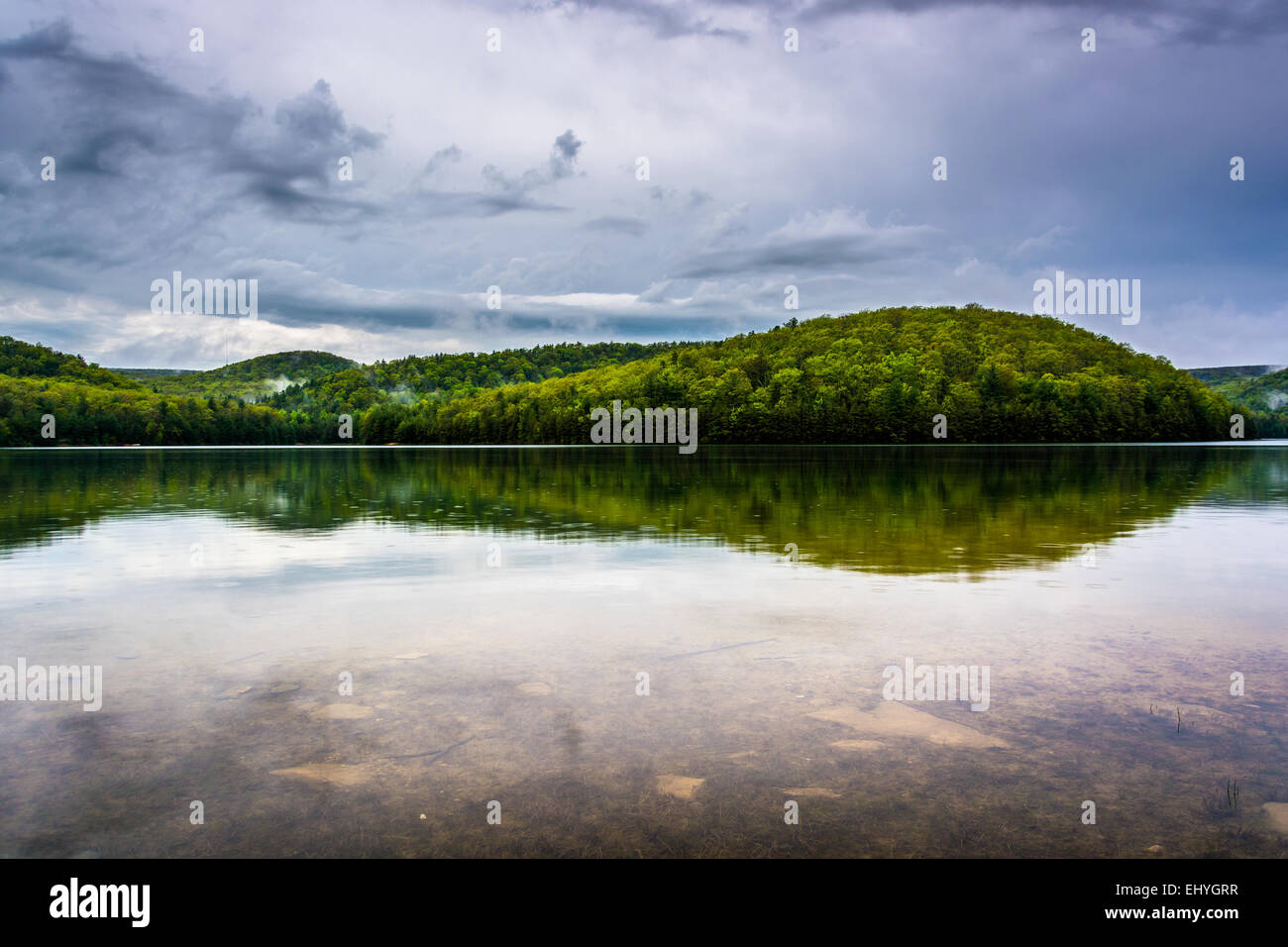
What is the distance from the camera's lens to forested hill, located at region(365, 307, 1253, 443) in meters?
154

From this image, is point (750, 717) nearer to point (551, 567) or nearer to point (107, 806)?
point (107, 806)

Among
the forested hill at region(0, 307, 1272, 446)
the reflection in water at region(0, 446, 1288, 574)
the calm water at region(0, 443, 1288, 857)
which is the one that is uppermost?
the forested hill at region(0, 307, 1272, 446)

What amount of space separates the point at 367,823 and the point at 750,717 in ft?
11.8

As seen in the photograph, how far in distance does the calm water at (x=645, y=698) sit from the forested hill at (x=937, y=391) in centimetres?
14029

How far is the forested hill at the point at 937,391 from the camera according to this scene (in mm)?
154250

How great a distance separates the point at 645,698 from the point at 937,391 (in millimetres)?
165149

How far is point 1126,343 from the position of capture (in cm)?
18850

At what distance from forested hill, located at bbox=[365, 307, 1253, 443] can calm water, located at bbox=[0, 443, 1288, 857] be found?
140292mm

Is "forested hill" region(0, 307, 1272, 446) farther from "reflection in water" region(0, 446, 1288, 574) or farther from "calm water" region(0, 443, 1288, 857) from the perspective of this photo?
"calm water" region(0, 443, 1288, 857)

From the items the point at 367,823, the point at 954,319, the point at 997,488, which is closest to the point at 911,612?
the point at 367,823

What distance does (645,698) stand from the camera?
861 cm

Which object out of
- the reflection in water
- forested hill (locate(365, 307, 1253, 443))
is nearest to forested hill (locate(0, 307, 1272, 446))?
forested hill (locate(365, 307, 1253, 443))

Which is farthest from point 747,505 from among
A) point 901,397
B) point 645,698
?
point 901,397

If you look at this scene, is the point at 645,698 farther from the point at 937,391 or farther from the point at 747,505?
the point at 937,391
